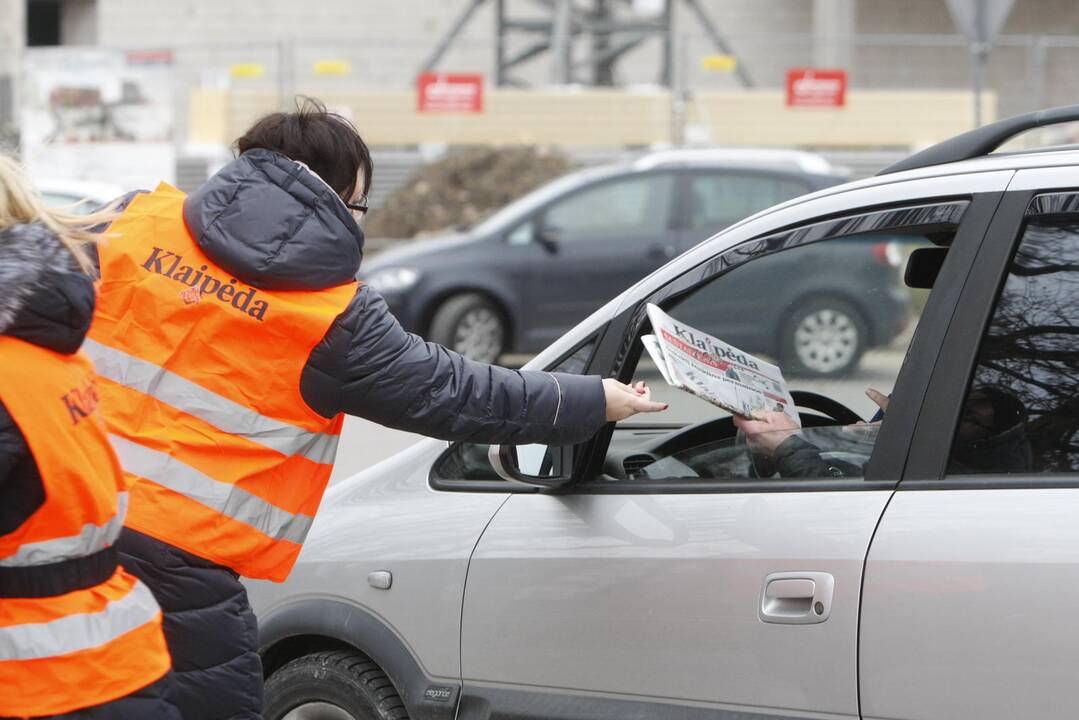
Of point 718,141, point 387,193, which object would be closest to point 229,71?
point 387,193

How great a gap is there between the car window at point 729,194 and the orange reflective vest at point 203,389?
29.3 feet

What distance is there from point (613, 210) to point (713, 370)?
867 centimetres

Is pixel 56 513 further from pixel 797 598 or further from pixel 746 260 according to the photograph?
pixel 746 260

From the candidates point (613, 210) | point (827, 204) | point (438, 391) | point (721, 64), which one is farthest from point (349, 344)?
point (721, 64)

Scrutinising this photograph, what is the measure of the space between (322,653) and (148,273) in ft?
3.70

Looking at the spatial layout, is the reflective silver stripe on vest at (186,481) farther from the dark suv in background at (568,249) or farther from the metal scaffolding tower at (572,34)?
the metal scaffolding tower at (572,34)

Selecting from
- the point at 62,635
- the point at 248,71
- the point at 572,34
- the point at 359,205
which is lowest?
the point at 62,635

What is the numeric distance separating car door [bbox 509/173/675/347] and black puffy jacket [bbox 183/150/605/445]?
8.48 meters

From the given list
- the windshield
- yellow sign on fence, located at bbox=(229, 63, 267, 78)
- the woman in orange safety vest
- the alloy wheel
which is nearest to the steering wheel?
the woman in orange safety vest

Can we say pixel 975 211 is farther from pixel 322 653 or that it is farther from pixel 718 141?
pixel 718 141

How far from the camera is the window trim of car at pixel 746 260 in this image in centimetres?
265

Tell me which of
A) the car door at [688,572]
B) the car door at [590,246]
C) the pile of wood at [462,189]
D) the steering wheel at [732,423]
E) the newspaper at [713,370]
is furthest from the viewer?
the pile of wood at [462,189]

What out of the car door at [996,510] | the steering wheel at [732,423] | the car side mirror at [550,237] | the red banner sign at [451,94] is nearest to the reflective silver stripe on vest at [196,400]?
the steering wheel at [732,423]

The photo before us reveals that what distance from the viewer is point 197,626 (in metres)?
2.64
